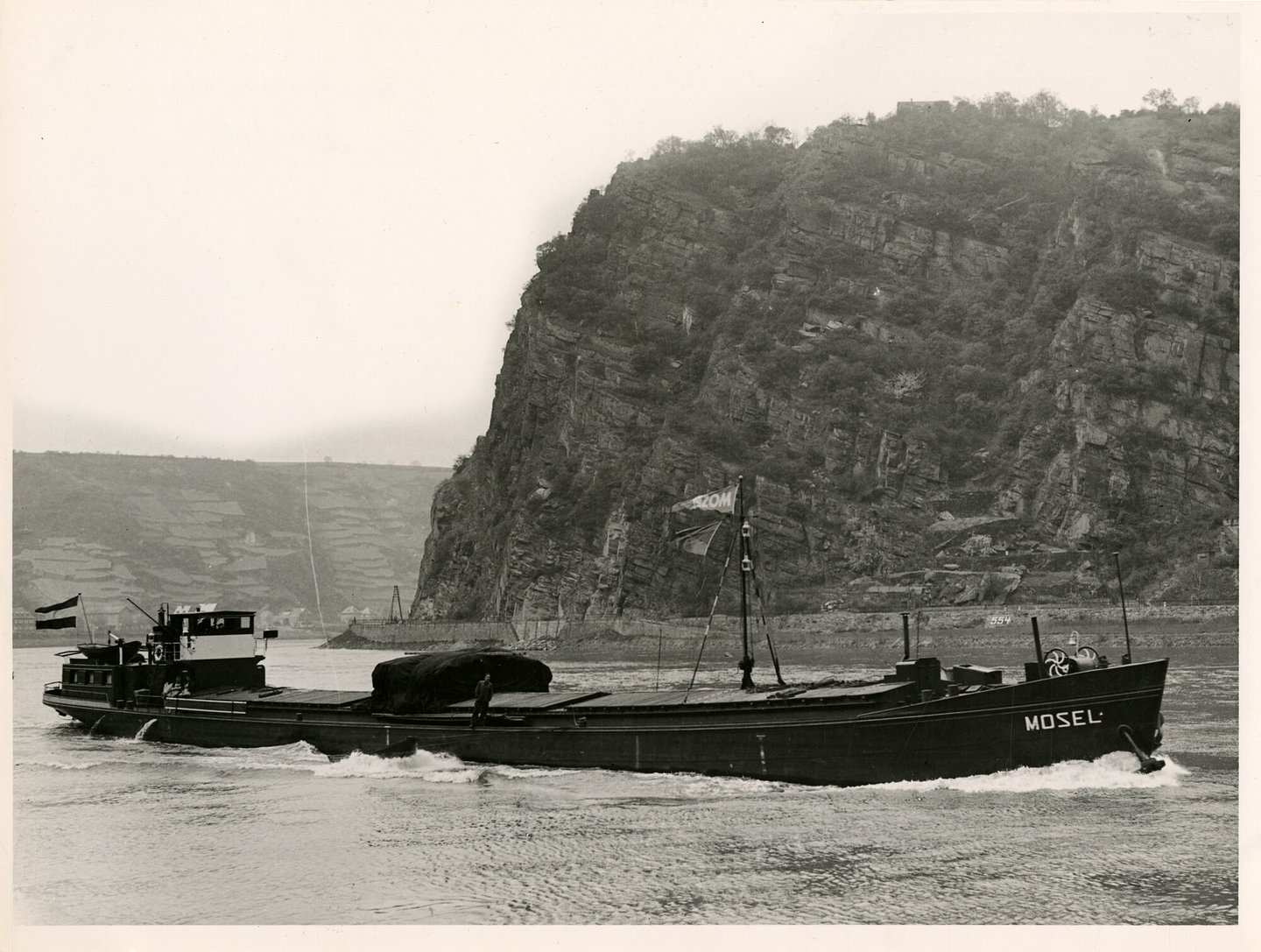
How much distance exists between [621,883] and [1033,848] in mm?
6802

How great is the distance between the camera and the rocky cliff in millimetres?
99750

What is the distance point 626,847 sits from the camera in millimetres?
19266

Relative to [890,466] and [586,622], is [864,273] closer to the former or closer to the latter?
[890,466]

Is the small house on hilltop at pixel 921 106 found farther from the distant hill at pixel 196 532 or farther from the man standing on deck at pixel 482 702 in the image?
the man standing on deck at pixel 482 702

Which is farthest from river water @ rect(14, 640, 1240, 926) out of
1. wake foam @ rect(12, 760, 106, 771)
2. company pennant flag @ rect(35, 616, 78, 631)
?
company pennant flag @ rect(35, 616, 78, 631)

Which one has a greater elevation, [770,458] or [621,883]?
[770,458]

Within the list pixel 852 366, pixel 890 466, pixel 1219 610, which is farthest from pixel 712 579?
pixel 1219 610

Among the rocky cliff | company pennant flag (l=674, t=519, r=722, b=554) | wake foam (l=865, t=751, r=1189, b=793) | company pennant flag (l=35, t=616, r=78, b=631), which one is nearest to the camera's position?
wake foam (l=865, t=751, r=1189, b=793)

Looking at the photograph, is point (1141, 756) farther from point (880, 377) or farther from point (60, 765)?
point (880, 377)

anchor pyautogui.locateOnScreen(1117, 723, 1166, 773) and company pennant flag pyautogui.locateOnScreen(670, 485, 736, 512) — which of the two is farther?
company pennant flag pyautogui.locateOnScreen(670, 485, 736, 512)

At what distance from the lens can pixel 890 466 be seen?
110938 mm

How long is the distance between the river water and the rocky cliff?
71000 mm

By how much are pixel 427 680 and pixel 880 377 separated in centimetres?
9874

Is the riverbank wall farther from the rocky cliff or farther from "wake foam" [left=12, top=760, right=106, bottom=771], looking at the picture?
"wake foam" [left=12, top=760, right=106, bottom=771]
